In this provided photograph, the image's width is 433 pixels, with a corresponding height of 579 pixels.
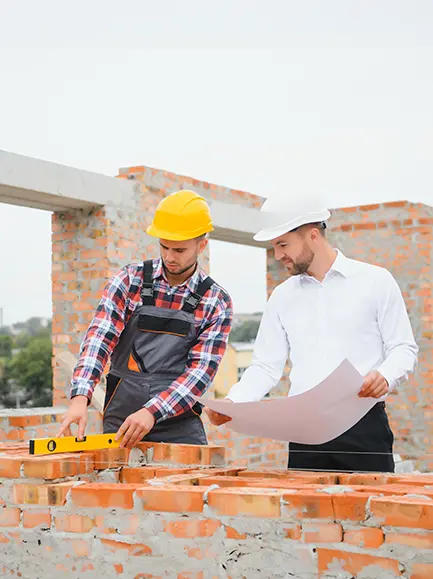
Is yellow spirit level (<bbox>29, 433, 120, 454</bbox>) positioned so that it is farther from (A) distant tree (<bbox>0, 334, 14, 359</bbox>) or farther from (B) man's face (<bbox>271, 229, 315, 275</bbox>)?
(A) distant tree (<bbox>0, 334, 14, 359</bbox>)

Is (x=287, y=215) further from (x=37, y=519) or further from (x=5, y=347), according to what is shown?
(x=5, y=347)

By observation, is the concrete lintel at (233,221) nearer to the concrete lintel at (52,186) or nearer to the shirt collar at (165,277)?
the concrete lintel at (52,186)

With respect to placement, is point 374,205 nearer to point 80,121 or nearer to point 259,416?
point 80,121

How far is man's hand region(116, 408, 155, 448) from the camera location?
2.86 meters

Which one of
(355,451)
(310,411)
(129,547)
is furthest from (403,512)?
(355,451)

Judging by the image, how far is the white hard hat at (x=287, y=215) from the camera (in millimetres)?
2807

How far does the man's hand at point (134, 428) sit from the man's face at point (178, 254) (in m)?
0.53

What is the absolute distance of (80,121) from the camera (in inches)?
594

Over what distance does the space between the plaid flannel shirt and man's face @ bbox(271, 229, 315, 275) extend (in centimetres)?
40

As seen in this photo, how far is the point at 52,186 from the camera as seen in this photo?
662 cm

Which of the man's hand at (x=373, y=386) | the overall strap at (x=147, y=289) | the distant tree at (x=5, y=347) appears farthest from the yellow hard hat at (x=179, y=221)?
the distant tree at (x=5, y=347)

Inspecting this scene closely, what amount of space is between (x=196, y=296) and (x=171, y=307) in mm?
96

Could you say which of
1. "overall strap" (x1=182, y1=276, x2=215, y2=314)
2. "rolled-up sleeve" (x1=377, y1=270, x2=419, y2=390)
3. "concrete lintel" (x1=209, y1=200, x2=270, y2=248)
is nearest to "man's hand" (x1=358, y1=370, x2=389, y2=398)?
"rolled-up sleeve" (x1=377, y1=270, x2=419, y2=390)

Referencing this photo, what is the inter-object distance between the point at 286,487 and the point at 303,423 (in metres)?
0.35
